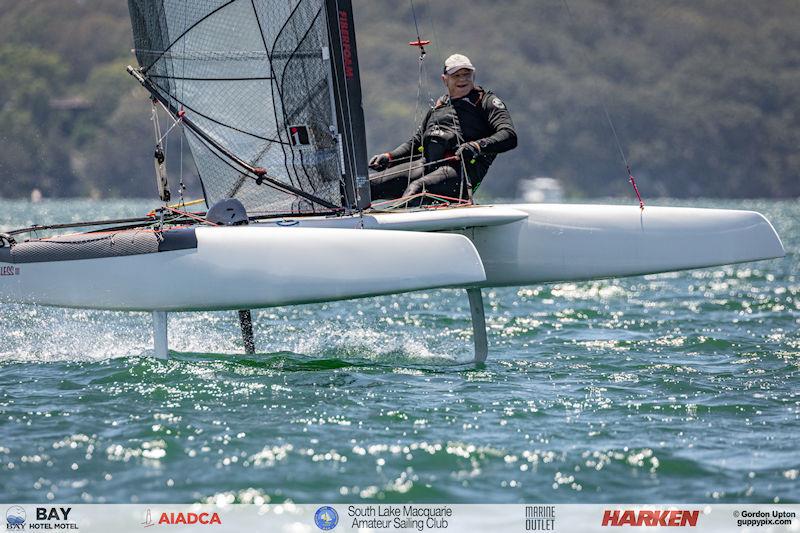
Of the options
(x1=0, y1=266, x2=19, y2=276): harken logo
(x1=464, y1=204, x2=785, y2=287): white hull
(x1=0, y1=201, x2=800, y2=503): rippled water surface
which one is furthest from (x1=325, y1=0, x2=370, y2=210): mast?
(x1=0, y1=266, x2=19, y2=276): harken logo

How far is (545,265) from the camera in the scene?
6305 millimetres

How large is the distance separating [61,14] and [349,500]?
77266 mm

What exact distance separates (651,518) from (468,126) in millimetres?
3445

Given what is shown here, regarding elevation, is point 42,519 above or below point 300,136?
below

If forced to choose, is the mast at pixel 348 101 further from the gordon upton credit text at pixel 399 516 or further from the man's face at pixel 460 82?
the gordon upton credit text at pixel 399 516

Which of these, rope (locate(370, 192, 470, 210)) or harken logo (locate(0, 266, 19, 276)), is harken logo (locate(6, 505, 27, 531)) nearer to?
harken logo (locate(0, 266, 19, 276))

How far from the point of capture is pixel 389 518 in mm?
3801

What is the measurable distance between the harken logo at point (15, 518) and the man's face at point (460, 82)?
3.84 metres

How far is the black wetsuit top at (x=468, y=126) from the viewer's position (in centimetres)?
673

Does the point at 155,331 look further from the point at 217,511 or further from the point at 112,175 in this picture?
the point at 112,175

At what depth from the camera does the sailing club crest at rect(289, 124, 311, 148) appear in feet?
21.2

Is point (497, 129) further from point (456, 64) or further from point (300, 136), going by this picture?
point (300, 136)

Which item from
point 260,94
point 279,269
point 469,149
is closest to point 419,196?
point 469,149

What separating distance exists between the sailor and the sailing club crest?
2.01 ft
